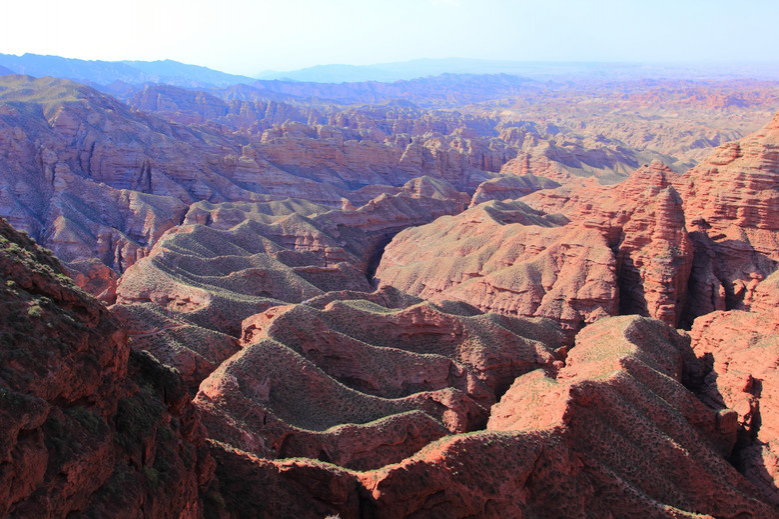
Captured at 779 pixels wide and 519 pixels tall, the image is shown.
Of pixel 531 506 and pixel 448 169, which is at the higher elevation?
pixel 531 506

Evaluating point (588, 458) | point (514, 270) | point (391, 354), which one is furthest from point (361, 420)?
point (514, 270)

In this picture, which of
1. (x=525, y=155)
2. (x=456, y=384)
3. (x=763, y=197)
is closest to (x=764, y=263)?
(x=763, y=197)

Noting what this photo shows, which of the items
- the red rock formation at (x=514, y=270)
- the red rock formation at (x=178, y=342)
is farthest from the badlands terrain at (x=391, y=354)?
the red rock formation at (x=514, y=270)

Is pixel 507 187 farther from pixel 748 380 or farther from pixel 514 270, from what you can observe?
pixel 748 380

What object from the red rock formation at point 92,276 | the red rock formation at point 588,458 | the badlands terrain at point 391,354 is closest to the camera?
the badlands terrain at point 391,354

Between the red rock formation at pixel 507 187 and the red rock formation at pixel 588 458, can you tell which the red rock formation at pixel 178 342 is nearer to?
the red rock formation at pixel 588 458

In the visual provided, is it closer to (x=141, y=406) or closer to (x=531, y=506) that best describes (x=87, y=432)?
(x=141, y=406)
